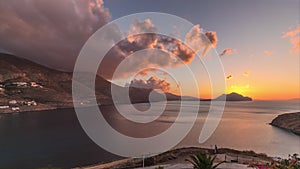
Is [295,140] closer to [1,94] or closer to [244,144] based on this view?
[244,144]

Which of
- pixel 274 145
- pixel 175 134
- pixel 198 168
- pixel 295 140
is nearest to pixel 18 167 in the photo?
pixel 198 168

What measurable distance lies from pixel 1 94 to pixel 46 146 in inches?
5507

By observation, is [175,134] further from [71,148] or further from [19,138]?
[19,138]

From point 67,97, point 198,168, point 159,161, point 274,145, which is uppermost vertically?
point 67,97

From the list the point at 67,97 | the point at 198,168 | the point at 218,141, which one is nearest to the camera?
the point at 198,168

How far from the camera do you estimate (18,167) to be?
30750 mm

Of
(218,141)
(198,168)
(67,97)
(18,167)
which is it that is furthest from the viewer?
(67,97)

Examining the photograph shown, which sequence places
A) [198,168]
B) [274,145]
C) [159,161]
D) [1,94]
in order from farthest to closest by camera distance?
[1,94] < [274,145] < [159,161] < [198,168]

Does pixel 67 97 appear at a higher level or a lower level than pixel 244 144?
higher

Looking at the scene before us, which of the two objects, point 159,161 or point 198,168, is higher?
point 198,168

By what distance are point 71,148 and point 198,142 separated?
81.2 feet

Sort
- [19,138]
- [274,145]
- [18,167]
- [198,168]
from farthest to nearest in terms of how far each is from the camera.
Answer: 1. [19,138]
2. [274,145]
3. [18,167]
4. [198,168]

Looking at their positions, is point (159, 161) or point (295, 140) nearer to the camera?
point (159, 161)

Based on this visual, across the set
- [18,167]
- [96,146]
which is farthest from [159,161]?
[96,146]
